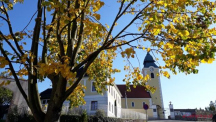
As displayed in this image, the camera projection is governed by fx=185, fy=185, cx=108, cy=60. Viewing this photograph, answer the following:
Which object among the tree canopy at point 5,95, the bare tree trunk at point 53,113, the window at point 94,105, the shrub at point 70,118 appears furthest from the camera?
the tree canopy at point 5,95

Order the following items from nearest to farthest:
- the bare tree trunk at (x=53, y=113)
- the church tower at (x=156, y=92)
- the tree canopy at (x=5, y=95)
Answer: the bare tree trunk at (x=53, y=113) < the tree canopy at (x=5, y=95) < the church tower at (x=156, y=92)

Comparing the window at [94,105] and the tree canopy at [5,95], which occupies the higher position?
the tree canopy at [5,95]

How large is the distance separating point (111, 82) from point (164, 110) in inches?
1952

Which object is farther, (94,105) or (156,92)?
(156,92)

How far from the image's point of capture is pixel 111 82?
7.05 meters

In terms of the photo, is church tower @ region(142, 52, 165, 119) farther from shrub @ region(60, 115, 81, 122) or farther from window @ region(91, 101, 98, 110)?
shrub @ region(60, 115, 81, 122)

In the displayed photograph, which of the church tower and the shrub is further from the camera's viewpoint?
the church tower

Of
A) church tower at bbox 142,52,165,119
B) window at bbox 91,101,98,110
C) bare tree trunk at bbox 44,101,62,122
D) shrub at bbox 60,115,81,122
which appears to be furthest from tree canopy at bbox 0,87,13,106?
church tower at bbox 142,52,165,119

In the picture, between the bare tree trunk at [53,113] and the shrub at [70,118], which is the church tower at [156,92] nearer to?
the shrub at [70,118]

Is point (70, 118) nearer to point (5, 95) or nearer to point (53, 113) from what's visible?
point (53, 113)

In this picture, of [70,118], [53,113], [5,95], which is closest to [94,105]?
[70,118]

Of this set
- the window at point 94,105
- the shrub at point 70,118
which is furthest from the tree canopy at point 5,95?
the shrub at point 70,118

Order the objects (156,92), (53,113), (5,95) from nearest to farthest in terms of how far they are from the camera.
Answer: (53,113) < (5,95) < (156,92)

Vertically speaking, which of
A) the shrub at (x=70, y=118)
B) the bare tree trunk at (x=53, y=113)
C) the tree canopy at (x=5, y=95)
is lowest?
the shrub at (x=70, y=118)
